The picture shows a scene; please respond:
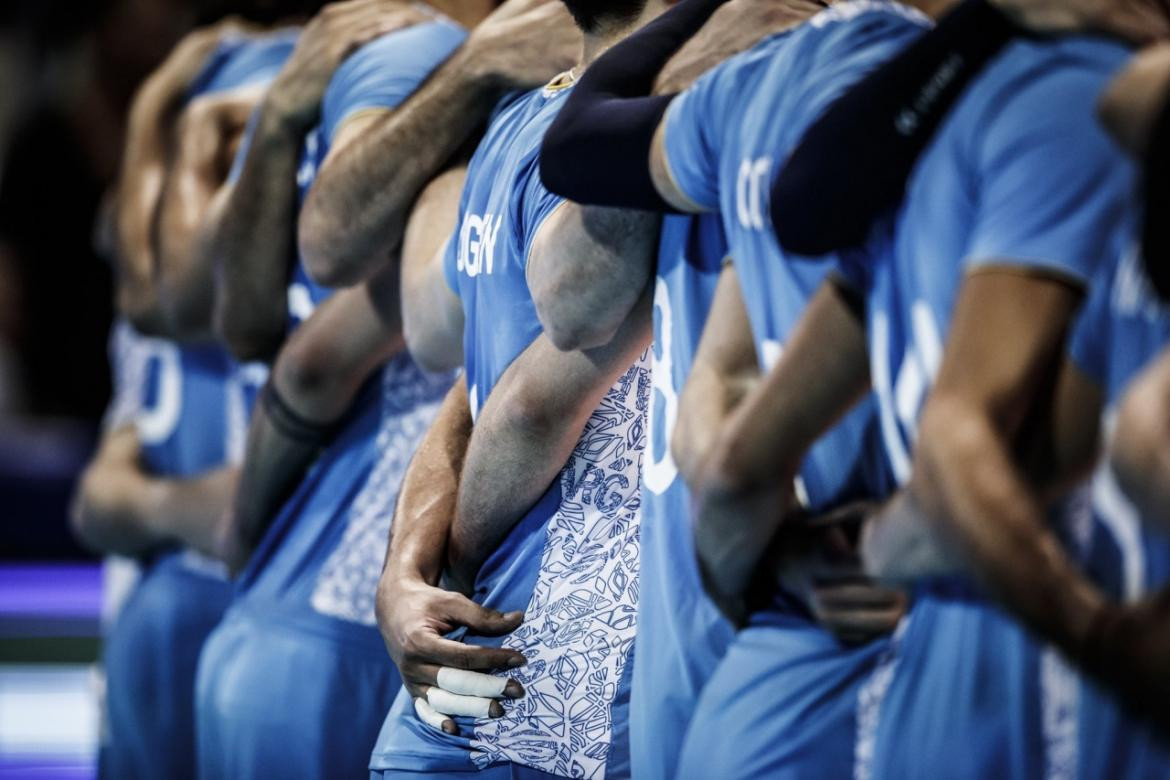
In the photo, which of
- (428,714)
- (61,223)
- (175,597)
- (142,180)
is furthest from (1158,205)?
(61,223)

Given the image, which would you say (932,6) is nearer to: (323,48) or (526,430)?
(526,430)

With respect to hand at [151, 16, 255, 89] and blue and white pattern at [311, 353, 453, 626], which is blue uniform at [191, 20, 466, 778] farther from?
hand at [151, 16, 255, 89]

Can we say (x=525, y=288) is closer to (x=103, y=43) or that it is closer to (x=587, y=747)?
(x=587, y=747)

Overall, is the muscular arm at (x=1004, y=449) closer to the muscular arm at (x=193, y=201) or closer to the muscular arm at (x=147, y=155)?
the muscular arm at (x=193, y=201)

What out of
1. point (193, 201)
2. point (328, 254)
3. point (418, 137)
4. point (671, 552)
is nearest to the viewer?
point (671, 552)

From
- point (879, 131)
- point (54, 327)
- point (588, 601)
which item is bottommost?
point (54, 327)

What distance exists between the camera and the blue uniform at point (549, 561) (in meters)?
2.11

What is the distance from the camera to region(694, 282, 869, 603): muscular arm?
150cm

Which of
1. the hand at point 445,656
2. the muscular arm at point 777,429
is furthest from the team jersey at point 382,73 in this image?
the muscular arm at point 777,429

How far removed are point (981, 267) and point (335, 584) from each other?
6.09 feet

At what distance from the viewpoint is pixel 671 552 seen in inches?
72.4

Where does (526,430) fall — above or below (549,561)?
above

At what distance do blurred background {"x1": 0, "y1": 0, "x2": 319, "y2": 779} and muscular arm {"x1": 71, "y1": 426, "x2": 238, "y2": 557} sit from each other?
1.38 meters

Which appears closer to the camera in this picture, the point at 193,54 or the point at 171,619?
the point at 171,619
